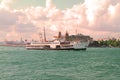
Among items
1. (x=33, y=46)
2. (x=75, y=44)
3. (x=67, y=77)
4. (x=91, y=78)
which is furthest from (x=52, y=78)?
(x=33, y=46)

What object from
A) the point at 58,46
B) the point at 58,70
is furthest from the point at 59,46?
the point at 58,70

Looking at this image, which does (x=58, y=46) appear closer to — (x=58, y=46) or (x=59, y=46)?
(x=58, y=46)

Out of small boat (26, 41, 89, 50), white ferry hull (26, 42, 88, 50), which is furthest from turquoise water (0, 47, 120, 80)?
small boat (26, 41, 89, 50)

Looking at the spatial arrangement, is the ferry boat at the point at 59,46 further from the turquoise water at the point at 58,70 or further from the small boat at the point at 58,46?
the turquoise water at the point at 58,70

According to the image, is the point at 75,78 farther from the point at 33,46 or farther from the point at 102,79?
the point at 33,46

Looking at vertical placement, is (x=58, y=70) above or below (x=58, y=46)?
below

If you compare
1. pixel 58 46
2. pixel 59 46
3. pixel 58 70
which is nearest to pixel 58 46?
pixel 58 46

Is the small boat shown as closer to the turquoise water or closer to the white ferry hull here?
the white ferry hull

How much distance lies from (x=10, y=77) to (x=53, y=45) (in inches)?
4795

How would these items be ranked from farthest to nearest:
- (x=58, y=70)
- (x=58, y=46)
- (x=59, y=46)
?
(x=58, y=46), (x=59, y=46), (x=58, y=70)

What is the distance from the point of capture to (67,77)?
1665 inches

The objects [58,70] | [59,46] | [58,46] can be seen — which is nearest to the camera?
[58,70]

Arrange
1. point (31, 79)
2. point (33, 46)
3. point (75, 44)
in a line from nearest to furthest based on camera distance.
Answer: point (31, 79)
point (75, 44)
point (33, 46)

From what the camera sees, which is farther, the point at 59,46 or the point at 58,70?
the point at 59,46
